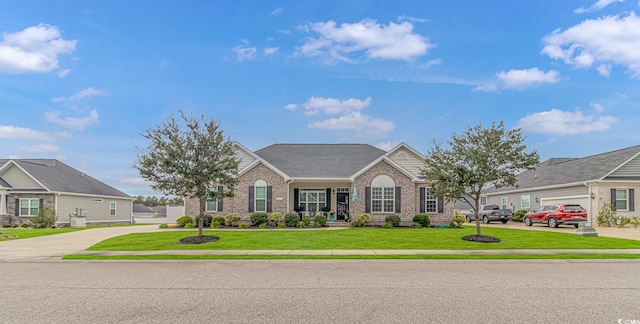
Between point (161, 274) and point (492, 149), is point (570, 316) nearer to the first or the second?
point (161, 274)

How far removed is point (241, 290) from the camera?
27.7 feet

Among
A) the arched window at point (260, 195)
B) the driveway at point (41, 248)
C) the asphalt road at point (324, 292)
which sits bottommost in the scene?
the driveway at point (41, 248)

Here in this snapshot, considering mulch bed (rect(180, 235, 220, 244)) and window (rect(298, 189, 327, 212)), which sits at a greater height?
window (rect(298, 189, 327, 212))

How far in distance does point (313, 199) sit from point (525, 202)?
20809 mm

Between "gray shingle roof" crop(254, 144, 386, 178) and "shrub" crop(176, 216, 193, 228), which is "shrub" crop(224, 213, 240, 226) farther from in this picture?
"gray shingle roof" crop(254, 144, 386, 178)

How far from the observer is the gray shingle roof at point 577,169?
2872 cm

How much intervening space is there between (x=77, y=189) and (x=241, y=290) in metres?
32.9

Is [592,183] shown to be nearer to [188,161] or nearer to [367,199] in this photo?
[367,199]

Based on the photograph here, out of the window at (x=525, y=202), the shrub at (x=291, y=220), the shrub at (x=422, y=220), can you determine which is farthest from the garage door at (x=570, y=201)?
the shrub at (x=291, y=220)

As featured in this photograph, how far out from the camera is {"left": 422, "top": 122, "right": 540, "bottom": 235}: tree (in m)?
17.3

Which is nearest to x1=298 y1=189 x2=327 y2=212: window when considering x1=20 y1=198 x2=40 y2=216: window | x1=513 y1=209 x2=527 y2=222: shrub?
x1=513 y1=209 x2=527 y2=222: shrub

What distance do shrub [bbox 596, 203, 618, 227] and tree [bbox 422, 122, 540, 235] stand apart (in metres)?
13.5

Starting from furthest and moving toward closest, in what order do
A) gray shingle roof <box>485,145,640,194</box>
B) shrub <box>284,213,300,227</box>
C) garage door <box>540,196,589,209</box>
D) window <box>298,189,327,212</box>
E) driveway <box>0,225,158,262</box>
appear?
window <box>298,189,327,212</box>
gray shingle roof <box>485,145,640,194</box>
garage door <box>540,196,589,209</box>
shrub <box>284,213,300,227</box>
driveway <box>0,225,158,262</box>

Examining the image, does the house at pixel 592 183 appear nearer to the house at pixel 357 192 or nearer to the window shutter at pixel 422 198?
the window shutter at pixel 422 198
